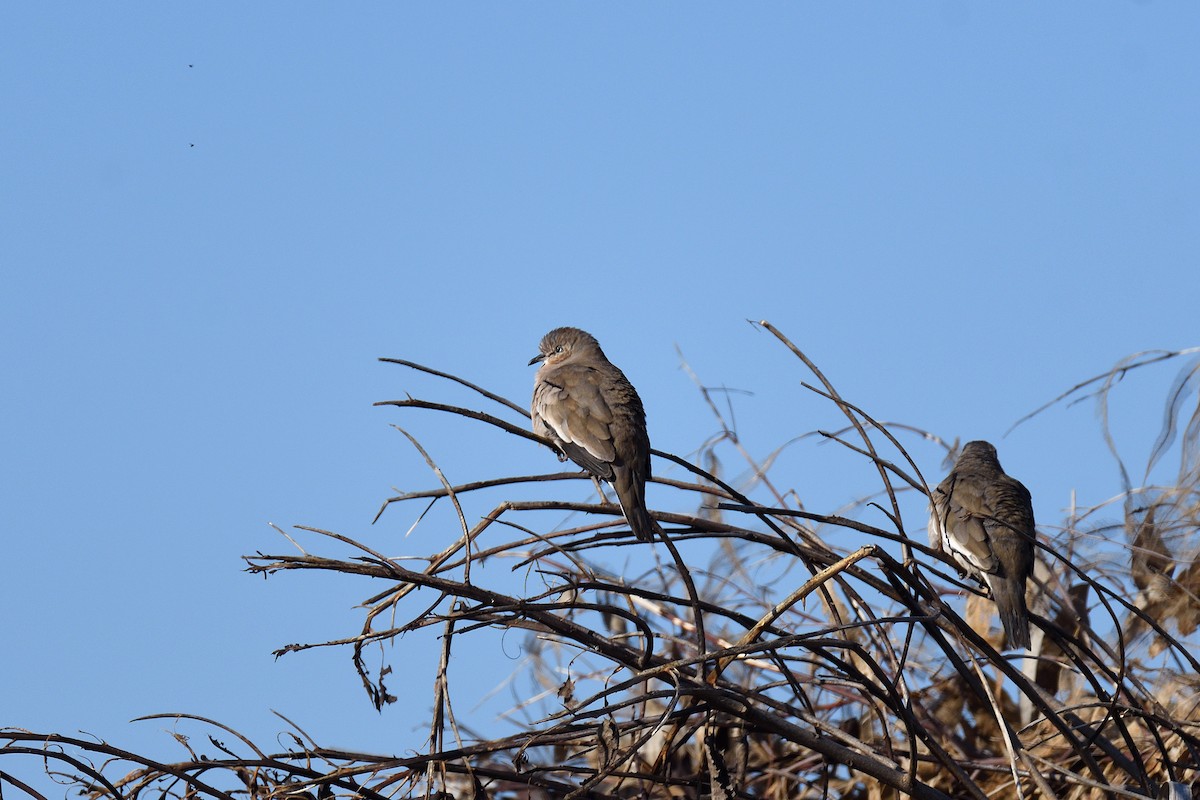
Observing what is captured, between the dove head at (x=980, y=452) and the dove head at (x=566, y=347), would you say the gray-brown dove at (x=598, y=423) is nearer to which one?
the dove head at (x=566, y=347)

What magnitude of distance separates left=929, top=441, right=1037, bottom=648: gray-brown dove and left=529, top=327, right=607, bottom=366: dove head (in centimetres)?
207

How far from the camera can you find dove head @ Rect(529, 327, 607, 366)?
7.56 m

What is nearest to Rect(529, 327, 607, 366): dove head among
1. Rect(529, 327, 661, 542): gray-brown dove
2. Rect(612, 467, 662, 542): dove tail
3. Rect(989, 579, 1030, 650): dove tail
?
Rect(529, 327, 661, 542): gray-brown dove

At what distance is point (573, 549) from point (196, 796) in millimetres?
1353

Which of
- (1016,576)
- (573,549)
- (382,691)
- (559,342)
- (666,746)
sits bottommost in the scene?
(666,746)

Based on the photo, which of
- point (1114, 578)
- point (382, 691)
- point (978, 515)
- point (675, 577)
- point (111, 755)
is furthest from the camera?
point (978, 515)

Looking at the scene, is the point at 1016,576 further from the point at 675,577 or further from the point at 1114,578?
the point at 675,577

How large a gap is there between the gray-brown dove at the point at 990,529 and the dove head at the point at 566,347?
6.80 ft

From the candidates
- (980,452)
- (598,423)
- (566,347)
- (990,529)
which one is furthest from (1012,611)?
(566,347)

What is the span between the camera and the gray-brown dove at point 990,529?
597 centimetres

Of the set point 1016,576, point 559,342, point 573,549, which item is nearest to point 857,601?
point 573,549

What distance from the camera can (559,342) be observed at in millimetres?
7801

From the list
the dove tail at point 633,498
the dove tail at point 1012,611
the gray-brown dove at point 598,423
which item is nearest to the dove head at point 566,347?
the gray-brown dove at point 598,423

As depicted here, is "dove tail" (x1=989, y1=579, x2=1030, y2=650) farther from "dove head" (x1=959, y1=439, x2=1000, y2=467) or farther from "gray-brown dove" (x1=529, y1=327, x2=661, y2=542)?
"gray-brown dove" (x1=529, y1=327, x2=661, y2=542)
